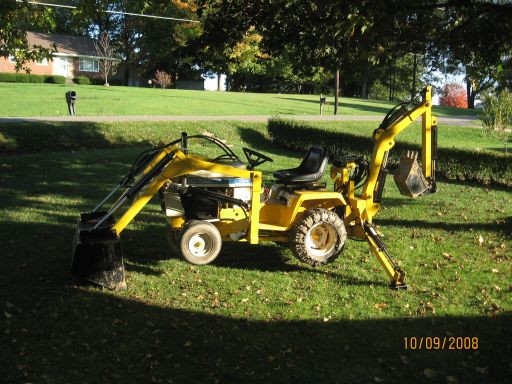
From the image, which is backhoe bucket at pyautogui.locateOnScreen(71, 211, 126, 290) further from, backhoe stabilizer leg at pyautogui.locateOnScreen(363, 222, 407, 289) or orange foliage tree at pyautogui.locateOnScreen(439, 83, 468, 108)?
orange foliage tree at pyautogui.locateOnScreen(439, 83, 468, 108)

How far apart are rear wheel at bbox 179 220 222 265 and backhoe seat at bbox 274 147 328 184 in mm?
1183

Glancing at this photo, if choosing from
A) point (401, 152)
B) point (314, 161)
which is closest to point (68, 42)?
point (401, 152)

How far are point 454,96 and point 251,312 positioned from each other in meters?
72.5

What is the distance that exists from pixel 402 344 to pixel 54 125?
16.0 meters

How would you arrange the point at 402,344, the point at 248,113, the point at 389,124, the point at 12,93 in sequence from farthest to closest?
the point at 12,93
the point at 248,113
the point at 389,124
the point at 402,344

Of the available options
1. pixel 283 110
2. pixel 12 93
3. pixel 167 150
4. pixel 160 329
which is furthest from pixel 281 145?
pixel 12 93

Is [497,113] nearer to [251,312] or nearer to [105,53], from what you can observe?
[251,312]

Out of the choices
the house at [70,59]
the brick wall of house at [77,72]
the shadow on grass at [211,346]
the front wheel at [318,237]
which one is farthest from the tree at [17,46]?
the brick wall of house at [77,72]

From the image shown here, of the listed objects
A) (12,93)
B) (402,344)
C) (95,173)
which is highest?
(12,93)

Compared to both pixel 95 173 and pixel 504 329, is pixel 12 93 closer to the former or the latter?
pixel 95 173

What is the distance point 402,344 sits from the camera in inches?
198

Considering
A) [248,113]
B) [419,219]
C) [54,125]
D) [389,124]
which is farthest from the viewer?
[248,113]

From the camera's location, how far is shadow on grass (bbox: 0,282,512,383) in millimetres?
4406

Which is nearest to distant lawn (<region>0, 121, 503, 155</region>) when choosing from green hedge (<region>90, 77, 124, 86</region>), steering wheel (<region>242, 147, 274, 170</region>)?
steering wheel (<region>242, 147, 274, 170</region>)
